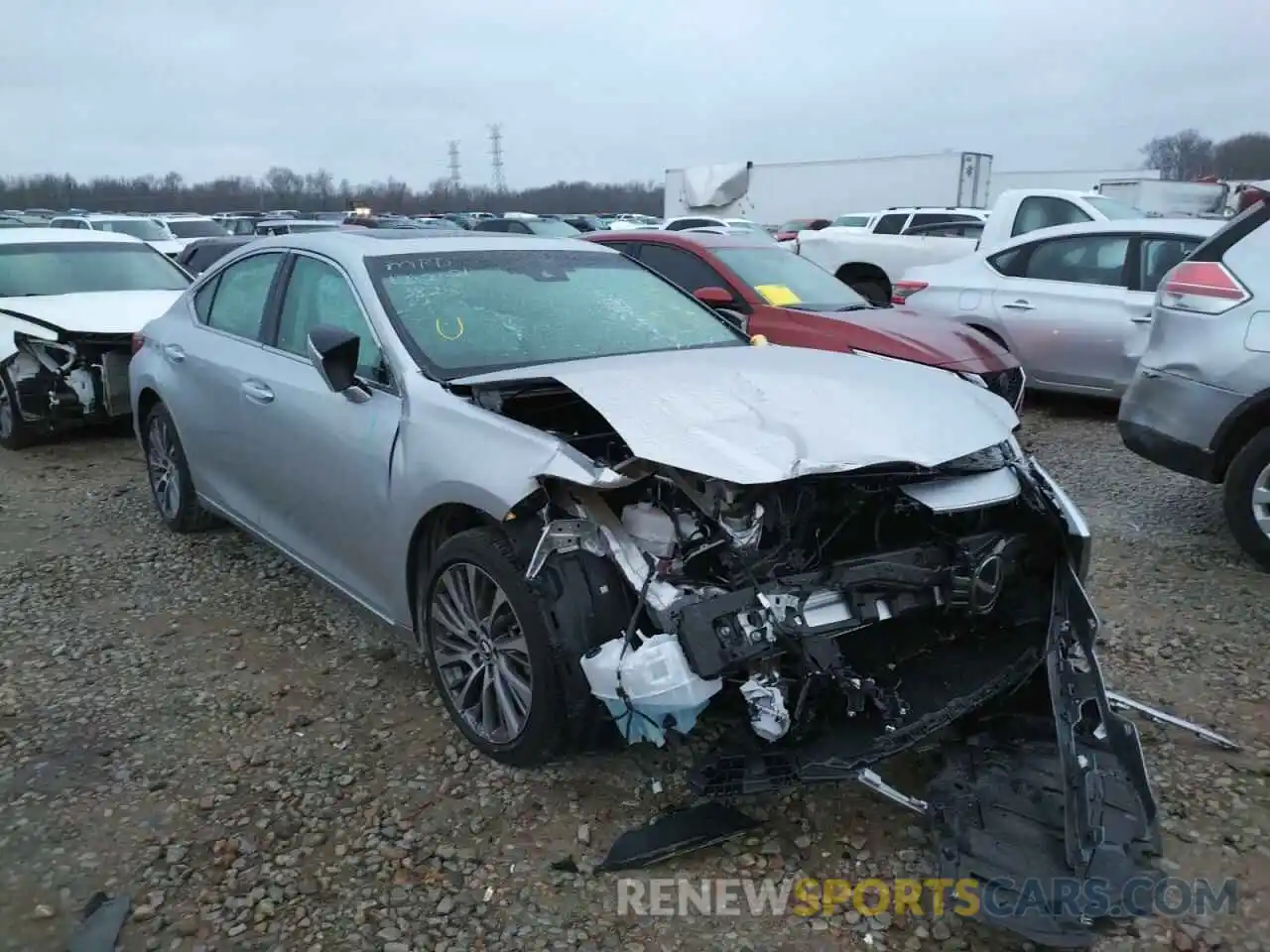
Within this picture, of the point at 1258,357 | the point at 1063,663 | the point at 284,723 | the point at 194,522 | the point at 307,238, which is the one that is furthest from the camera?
the point at 194,522

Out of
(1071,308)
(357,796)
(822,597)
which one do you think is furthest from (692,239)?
(357,796)

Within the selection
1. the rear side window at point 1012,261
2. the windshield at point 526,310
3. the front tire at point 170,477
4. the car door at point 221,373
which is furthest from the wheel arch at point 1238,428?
the front tire at point 170,477

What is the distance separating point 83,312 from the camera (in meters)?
7.27

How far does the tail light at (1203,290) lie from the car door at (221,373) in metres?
4.35

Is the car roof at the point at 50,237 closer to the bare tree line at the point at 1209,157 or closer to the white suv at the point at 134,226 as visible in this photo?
the white suv at the point at 134,226

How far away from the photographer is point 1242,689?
11.9 feet

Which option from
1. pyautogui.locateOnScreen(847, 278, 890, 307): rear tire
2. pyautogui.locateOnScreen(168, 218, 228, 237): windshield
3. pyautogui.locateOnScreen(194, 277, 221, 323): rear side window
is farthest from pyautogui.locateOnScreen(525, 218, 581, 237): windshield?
pyautogui.locateOnScreen(194, 277, 221, 323): rear side window

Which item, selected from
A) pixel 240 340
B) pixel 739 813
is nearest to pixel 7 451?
pixel 240 340

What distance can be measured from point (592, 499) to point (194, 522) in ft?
10.5

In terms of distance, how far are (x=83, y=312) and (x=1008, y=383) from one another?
669cm

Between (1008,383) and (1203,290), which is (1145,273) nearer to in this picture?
(1008,383)

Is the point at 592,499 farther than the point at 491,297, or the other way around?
the point at 491,297

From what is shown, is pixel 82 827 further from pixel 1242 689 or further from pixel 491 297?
pixel 1242 689

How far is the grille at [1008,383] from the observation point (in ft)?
21.3
